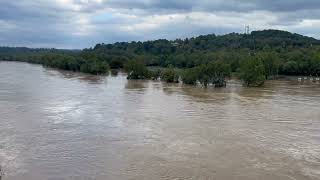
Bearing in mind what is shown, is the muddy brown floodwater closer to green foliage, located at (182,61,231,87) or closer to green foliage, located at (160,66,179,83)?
green foliage, located at (182,61,231,87)

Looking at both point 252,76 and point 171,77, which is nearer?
point 252,76

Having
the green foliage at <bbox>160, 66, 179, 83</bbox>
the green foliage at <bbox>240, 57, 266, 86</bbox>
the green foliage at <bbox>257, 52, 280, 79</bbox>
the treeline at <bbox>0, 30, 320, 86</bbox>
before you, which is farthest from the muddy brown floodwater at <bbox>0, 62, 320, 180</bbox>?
the green foliage at <bbox>257, 52, 280, 79</bbox>

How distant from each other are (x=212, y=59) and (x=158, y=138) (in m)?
54.2

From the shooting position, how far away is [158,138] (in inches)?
898

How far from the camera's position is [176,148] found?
20734mm

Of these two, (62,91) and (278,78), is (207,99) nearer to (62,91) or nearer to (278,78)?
(62,91)

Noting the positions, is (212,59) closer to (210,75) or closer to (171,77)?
(171,77)

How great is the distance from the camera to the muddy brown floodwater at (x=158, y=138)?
17.3 meters

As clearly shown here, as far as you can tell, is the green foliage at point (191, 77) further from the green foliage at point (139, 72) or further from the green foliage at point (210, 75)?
the green foliage at point (139, 72)

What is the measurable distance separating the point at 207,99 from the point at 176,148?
757 inches

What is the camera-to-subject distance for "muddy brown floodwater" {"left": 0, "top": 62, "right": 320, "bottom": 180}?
17.3m

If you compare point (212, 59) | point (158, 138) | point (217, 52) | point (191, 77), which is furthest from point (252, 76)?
point (217, 52)

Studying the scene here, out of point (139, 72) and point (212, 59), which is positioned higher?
point (212, 59)

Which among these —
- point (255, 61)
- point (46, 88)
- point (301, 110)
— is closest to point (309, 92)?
point (255, 61)
